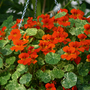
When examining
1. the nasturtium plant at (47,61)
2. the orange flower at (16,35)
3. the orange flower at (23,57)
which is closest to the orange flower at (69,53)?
the nasturtium plant at (47,61)

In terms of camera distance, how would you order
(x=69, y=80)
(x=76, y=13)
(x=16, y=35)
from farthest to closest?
1. (x=76, y=13)
2. (x=16, y=35)
3. (x=69, y=80)

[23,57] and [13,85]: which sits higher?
[23,57]

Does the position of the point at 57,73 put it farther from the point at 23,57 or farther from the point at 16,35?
the point at 16,35

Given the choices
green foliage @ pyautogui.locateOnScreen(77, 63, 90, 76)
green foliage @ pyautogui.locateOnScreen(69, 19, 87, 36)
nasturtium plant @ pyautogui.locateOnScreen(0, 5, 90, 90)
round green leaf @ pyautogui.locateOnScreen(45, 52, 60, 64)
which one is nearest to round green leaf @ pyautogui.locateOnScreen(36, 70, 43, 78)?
nasturtium plant @ pyautogui.locateOnScreen(0, 5, 90, 90)

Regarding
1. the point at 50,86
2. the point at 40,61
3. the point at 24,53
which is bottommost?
the point at 50,86

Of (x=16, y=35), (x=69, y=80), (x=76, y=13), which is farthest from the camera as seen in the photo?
(x=76, y=13)

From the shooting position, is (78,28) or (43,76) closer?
(43,76)

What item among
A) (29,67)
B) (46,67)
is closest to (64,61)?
(46,67)

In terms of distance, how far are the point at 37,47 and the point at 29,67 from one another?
0.15 m

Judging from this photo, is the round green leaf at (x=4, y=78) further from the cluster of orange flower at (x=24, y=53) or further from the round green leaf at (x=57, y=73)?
the round green leaf at (x=57, y=73)

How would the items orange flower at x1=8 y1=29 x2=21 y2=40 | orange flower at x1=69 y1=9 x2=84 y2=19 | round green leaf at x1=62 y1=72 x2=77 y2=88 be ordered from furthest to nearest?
1. orange flower at x1=69 y1=9 x2=84 y2=19
2. orange flower at x1=8 y1=29 x2=21 y2=40
3. round green leaf at x1=62 y1=72 x2=77 y2=88

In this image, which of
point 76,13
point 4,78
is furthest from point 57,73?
point 76,13

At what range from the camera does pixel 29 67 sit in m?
0.99

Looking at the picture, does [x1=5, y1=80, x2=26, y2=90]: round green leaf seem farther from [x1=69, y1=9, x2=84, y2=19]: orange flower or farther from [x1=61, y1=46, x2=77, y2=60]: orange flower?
[x1=69, y1=9, x2=84, y2=19]: orange flower
